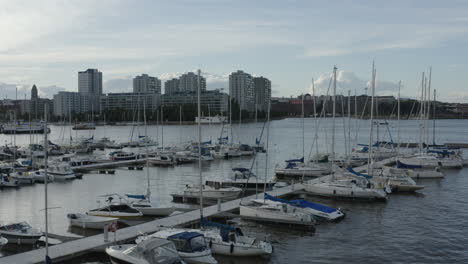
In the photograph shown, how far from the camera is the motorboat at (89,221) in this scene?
2445cm

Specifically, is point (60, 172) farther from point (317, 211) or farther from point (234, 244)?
point (234, 244)

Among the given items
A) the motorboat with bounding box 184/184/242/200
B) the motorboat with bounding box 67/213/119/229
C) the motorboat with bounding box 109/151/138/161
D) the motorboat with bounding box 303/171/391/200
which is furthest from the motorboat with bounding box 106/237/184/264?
the motorboat with bounding box 109/151/138/161

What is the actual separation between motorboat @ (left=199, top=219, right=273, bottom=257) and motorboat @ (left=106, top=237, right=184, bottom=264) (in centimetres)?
330

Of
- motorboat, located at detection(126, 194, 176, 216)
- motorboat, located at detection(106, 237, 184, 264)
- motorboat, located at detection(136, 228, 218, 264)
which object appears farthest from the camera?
motorboat, located at detection(126, 194, 176, 216)

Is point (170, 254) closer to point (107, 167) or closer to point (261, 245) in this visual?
point (261, 245)

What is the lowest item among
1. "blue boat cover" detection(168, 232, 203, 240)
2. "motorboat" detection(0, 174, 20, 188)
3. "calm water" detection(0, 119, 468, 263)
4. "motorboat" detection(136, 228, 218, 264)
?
"calm water" detection(0, 119, 468, 263)

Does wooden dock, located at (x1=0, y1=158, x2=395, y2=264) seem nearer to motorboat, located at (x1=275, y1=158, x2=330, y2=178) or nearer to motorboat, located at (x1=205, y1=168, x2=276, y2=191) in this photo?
motorboat, located at (x1=205, y1=168, x2=276, y2=191)

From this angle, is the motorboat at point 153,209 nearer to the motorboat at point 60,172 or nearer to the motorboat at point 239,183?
the motorboat at point 239,183

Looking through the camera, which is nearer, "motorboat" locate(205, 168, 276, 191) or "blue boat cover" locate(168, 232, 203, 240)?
"blue boat cover" locate(168, 232, 203, 240)

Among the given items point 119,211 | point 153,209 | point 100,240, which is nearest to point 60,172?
point 119,211

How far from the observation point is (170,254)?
55.7ft

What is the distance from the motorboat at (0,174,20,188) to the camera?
38.5 m

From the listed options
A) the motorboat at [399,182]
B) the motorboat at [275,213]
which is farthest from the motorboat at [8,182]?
the motorboat at [399,182]

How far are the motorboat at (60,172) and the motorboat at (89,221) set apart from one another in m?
20.1
